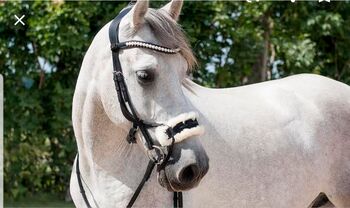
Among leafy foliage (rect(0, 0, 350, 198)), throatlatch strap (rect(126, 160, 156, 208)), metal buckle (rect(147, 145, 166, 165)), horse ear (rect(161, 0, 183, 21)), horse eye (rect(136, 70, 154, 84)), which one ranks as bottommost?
leafy foliage (rect(0, 0, 350, 198))

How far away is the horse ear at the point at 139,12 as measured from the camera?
2771 millimetres

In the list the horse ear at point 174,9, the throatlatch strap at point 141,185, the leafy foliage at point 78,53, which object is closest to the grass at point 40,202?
the leafy foliage at point 78,53

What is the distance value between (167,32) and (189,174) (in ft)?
1.83

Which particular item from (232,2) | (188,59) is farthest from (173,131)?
(232,2)

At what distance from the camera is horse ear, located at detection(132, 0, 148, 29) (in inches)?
109

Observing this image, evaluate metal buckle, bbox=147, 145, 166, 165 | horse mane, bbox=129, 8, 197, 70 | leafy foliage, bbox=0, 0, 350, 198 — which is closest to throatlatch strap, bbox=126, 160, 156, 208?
metal buckle, bbox=147, 145, 166, 165

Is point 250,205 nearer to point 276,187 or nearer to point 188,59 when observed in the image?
point 276,187

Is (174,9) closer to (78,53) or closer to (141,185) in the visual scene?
(141,185)

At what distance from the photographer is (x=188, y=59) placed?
113 inches

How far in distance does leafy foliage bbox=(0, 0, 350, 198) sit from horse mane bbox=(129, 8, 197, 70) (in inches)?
162

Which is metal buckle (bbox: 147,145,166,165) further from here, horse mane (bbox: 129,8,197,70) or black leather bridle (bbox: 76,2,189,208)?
horse mane (bbox: 129,8,197,70)

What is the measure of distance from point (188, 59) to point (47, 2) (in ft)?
14.2

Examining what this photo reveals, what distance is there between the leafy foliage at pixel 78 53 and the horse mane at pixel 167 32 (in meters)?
4.12

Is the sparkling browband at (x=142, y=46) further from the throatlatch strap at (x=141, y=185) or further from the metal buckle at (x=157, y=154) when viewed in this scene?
the throatlatch strap at (x=141, y=185)
